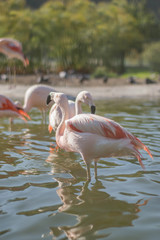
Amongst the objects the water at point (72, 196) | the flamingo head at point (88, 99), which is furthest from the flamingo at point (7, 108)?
the flamingo head at point (88, 99)

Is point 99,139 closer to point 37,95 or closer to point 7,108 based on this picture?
point 7,108

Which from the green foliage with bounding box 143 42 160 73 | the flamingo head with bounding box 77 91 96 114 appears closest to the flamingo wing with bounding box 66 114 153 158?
the flamingo head with bounding box 77 91 96 114

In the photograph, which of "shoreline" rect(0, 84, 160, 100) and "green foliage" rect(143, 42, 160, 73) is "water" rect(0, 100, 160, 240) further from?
"green foliage" rect(143, 42, 160, 73)

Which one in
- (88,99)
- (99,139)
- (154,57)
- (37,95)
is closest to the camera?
(99,139)

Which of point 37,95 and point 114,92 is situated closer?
point 37,95

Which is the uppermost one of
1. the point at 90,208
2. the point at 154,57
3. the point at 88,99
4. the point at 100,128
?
the point at 154,57

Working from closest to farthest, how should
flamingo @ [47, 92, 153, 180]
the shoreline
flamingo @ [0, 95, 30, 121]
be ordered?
flamingo @ [47, 92, 153, 180], flamingo @ [0, 95, 30, 121], the shoreline

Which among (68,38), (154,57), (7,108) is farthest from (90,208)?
(68,38)

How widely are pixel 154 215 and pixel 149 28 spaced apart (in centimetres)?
4033

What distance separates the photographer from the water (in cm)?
290

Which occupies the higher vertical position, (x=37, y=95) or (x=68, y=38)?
(x=68, y=38)

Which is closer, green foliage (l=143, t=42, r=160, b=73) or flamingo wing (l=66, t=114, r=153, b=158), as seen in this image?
flamingo wing (l=66, t=114, r=153, b=158)

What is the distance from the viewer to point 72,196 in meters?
3.70

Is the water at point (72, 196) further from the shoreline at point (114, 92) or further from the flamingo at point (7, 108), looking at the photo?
the shoreline at point (114, 92)
